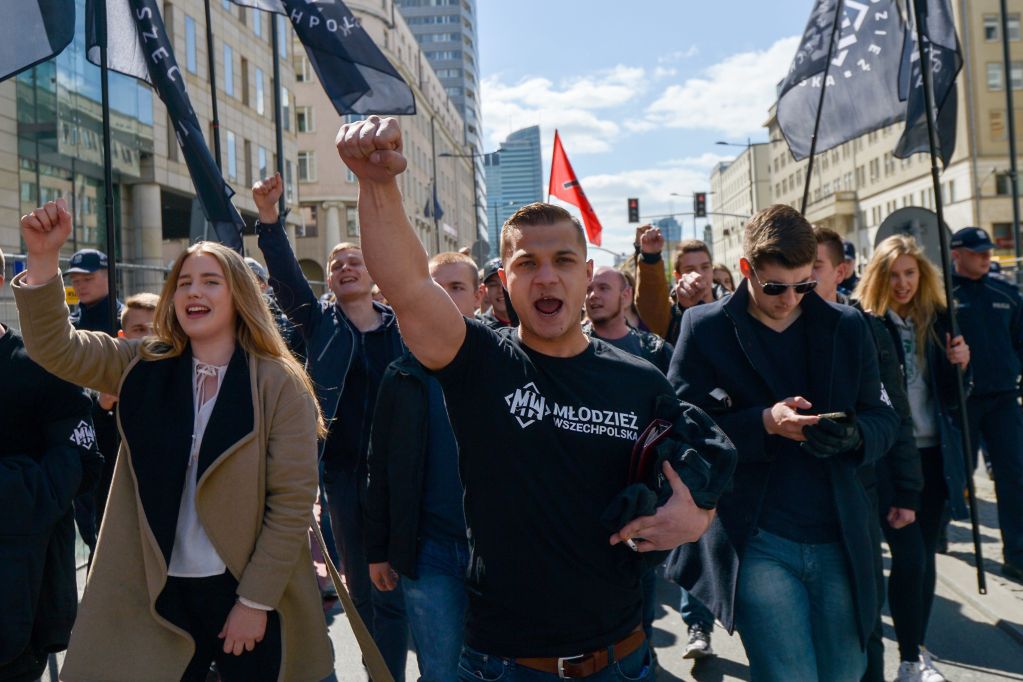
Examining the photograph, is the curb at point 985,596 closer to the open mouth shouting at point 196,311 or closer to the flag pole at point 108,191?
the open mouth shouting at point 196,311

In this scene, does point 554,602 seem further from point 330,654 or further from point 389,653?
point 389,653

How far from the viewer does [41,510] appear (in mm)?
3369

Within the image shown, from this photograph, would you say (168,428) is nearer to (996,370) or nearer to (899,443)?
(899,443)

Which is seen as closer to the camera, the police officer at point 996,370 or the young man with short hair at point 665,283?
the young man with short hair at point 665,283

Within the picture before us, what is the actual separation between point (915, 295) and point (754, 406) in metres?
2.68

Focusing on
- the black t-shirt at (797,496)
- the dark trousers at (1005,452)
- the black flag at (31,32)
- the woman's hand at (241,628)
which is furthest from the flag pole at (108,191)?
the dark trousers at (1005,452)

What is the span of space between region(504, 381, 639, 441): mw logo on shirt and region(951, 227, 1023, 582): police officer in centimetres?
474

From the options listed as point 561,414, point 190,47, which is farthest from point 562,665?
point 190,47

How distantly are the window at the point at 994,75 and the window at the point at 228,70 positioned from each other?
43984mm

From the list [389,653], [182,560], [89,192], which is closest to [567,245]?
[182,560]

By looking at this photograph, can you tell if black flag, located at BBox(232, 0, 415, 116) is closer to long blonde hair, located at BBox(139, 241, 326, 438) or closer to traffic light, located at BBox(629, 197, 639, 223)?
long blonde hair, located at BBox(139, 241, 326, 438)

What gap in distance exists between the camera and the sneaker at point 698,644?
5281 millimetres

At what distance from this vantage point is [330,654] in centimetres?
322

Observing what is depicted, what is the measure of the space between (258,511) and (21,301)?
1.02 metres
